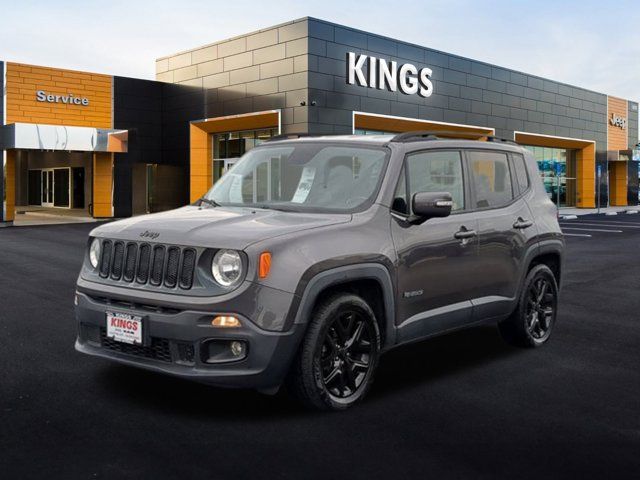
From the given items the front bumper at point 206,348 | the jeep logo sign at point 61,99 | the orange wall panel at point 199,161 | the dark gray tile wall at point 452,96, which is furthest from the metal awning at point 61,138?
the front bumper at point 206,348

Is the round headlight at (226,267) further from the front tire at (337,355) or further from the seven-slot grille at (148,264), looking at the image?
the front tire at (337,355)

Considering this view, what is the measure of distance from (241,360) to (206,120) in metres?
24.2

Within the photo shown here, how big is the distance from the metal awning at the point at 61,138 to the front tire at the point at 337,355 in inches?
942

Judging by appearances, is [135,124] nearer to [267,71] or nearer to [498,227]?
[267,71]

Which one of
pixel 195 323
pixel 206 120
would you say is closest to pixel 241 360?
pixel 195 323

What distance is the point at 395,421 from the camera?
440 centimetres

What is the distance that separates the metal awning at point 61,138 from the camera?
2589cm

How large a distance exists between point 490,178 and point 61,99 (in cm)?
2573

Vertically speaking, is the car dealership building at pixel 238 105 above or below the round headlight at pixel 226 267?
above

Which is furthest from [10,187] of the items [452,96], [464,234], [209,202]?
[464,234]

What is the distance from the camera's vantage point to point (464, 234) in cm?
545

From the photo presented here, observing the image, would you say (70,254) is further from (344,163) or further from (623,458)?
(623,458)

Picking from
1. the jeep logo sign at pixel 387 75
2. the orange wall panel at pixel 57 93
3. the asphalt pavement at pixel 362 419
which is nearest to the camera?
the asphalt pavement at pixel 362 419

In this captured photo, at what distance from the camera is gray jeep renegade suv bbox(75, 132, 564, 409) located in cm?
423
